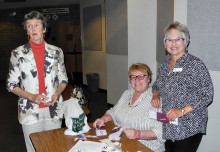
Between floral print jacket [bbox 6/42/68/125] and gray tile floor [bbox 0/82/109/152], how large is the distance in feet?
5.35

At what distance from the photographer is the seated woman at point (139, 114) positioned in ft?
5.85

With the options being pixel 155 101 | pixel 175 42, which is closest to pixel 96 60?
pixel 155 101

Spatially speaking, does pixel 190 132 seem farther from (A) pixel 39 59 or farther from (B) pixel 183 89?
(A) pixel 39 59

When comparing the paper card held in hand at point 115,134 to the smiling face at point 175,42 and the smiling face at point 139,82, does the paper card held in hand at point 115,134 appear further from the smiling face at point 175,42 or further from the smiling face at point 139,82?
the smiling face at point 175,42

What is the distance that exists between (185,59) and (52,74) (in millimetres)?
1123

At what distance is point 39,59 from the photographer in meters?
1.92

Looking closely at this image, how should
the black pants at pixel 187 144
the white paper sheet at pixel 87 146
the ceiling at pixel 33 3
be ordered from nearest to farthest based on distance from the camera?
the white paper sheet at pixel 87 146 < the black pants at pixel 187 144 < the ceiling at pixel 33 3

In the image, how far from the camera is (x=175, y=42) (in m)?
1.73

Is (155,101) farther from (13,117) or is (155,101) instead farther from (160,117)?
(13,117)

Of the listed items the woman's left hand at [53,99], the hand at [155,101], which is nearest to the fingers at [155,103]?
the hand at [155,101]

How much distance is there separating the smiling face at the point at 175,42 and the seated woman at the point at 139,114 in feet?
1.24

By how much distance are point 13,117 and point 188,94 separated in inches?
178

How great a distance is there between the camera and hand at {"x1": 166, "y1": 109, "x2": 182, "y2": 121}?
1.62 meters

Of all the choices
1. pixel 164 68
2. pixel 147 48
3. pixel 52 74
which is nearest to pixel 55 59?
pixel 52 74
